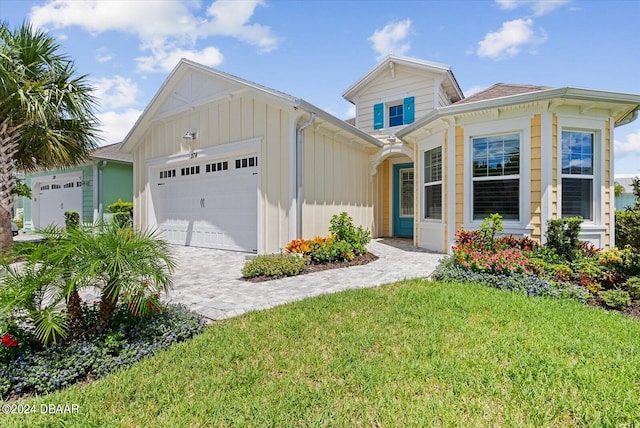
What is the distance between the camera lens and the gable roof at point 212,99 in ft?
23.8

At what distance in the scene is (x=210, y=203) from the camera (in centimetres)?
936

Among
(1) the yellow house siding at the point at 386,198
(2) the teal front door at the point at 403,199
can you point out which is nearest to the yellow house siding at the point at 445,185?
(2) the teal front door at the point at 403,199

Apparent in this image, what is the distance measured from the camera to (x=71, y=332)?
2793mm

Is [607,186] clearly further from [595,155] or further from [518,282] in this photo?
[518,282]

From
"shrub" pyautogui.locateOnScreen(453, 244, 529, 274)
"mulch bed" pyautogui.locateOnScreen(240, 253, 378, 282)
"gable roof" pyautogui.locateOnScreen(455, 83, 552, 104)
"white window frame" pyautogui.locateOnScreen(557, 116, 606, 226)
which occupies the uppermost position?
"gable roof" pyautogui.locateOnScreen(455, 83, 552, 104)

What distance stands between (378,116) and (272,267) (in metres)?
8.04

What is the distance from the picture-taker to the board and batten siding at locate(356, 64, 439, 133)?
10789mm

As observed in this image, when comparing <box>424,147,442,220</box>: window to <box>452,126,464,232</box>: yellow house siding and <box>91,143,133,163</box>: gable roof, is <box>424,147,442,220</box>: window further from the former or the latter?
<box>91,143,133,163</box>: gable roof

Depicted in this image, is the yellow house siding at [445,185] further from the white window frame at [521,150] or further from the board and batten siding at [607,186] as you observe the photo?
the board and batten siding at [607,186]

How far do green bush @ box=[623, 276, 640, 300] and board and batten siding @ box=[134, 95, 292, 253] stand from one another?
5.97m

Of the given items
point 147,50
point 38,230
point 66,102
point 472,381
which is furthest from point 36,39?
point 472,381

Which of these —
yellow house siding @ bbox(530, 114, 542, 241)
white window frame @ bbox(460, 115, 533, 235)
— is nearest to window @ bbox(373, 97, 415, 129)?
white window frame @ bbox(460, 115, 533, 235)

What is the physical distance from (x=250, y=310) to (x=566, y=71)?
31.0 feet

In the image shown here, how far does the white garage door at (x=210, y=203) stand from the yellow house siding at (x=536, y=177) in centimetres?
632
